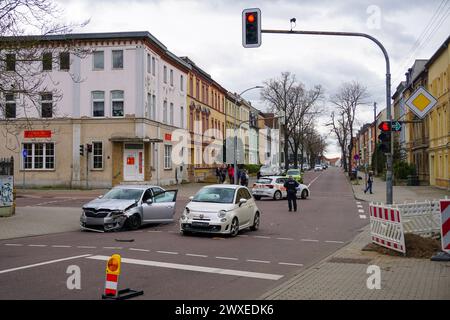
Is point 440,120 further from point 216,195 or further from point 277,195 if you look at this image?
point 216,195

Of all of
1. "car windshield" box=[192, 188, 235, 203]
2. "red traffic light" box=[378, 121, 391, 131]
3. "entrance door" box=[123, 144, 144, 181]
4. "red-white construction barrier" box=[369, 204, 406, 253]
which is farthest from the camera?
"entrance door" box=[123, 144, 144, 181]

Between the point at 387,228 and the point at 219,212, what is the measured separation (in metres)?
4.98

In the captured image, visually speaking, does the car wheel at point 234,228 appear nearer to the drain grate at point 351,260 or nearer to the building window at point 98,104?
the drain grate at point 351,260

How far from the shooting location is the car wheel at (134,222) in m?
17.9

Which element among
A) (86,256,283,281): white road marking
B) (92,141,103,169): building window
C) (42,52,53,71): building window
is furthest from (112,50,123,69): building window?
(86,256,283,281): white road marking

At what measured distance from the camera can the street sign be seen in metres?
13.4

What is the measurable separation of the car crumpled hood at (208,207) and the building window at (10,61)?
7.54 m

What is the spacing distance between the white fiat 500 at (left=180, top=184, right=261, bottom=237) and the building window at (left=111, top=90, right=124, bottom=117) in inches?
1006

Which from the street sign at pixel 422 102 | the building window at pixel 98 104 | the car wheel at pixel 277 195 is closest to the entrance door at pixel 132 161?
the building window at pixel 98 104

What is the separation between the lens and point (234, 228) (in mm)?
16344

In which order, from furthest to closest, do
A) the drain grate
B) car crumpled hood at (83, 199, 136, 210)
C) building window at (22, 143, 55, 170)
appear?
building window at (22, 143, 55, 170) → car crumpled hood at (83, 199, 136, 210) → the drain grate

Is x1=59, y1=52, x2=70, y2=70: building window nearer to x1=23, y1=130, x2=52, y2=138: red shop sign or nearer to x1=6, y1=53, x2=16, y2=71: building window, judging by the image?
x1=6, y1=53, x2=16, y2=71: building window
